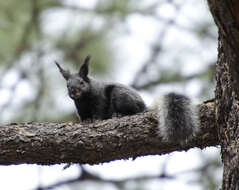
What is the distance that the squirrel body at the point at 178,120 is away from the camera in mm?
3600

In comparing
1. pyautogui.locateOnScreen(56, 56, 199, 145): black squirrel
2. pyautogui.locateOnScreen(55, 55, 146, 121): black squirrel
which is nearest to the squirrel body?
pyautogui.locateOnScreen(56, 56, 199, 145): black squirrel

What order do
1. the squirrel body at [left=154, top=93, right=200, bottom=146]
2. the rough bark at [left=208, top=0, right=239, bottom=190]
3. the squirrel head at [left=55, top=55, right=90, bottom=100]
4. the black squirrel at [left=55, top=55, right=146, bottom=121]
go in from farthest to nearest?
the squirrel head at [left=55, top=55, right=90, bottom=100] < the black squirrel at [left=55, top=55, right=146, bottom=121] < the squirrel body at [left=154, top=93, right=200, bottom=146] < the rough bark at [left=208, top=0, right=239, bottom=190]

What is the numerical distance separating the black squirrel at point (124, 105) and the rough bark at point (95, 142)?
7 centimetres

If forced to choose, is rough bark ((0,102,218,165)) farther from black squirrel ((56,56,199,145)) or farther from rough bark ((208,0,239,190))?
rough bark ((208,0,239,190))

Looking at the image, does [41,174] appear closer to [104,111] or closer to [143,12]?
[104,111]

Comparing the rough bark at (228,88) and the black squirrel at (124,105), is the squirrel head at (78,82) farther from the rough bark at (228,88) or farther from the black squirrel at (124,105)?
the rough bark at (228,88)

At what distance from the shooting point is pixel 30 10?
667cm

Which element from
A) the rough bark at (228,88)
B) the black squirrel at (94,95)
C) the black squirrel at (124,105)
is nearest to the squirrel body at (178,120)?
the black squirrel at (124,105)

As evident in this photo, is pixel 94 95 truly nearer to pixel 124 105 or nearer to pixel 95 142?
pixel 124 105

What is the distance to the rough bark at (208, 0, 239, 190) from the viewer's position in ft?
7.11

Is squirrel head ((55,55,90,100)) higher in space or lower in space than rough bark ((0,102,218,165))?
higher

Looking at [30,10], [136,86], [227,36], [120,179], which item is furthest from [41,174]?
[227,36]

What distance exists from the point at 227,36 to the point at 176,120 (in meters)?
1.59

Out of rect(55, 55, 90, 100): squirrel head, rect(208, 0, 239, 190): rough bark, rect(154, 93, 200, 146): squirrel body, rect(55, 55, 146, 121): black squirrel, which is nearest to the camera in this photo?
rect(208, 0, 239, 190): rough bark
